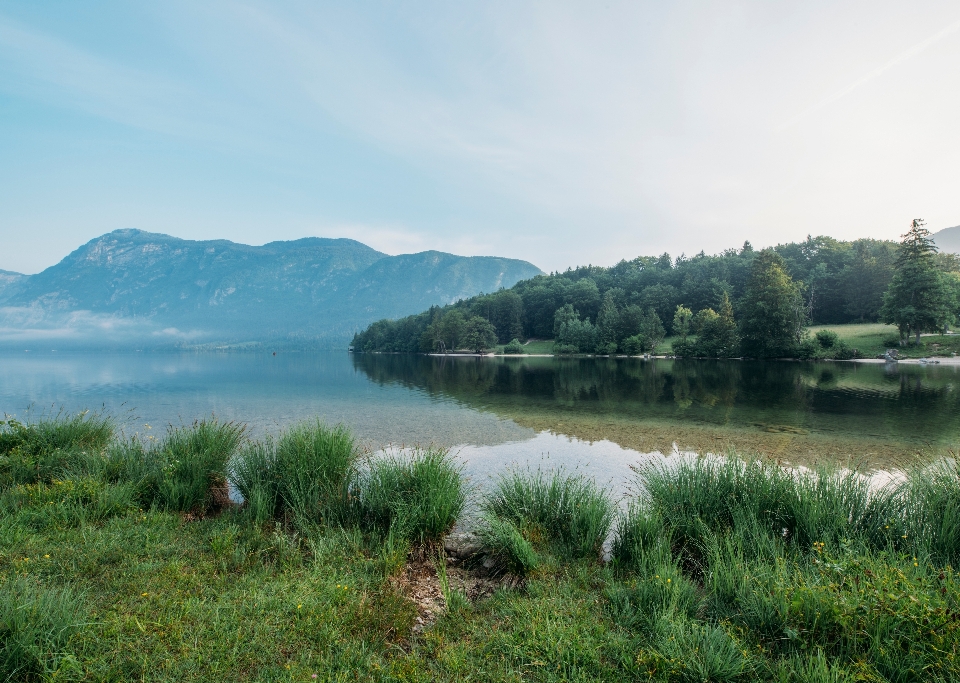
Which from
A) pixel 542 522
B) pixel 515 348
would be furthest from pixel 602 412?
pixel 515 348

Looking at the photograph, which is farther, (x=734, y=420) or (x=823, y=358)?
(x=823, y=358)

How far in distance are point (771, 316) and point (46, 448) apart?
246 feet

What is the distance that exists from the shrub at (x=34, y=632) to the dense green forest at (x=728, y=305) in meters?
73.5

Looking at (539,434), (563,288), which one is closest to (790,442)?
(539,434)

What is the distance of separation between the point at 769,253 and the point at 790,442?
221 feet

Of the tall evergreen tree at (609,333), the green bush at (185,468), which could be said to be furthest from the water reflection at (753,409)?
the tall evergreen tree at (609,333)

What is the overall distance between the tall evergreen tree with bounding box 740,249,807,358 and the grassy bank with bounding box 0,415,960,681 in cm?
6776

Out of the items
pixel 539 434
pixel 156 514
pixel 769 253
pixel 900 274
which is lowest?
pixel 539 434

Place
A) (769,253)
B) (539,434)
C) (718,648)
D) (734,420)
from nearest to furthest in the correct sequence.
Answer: (718,648), (539,434), (734,420), (769,253)

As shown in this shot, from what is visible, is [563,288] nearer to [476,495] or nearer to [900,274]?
[900,274]

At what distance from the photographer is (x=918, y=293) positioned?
54.2 meters

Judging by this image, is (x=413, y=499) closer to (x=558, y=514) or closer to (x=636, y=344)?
(x=558, y=514)

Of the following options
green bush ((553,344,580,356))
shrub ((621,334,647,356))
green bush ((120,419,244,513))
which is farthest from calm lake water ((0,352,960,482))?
green bush ((553,344,580,356))

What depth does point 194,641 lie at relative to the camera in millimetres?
4098
